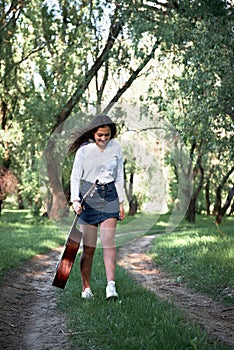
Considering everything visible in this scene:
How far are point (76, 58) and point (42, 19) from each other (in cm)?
273

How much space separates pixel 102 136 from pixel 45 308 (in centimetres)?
218

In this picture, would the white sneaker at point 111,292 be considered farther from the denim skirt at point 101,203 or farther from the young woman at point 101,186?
the denim skirt at point 101,203

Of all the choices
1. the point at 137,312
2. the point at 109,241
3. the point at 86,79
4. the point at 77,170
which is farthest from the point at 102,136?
the point at 86,79

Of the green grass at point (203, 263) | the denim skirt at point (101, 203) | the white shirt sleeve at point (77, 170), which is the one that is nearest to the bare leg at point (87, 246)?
the denim skirt at point (101, 203)

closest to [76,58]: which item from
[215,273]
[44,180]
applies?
[44,180]

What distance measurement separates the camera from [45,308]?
6031 millimetres

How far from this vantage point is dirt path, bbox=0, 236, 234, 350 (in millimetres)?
4617

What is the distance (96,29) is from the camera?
20.4 meters

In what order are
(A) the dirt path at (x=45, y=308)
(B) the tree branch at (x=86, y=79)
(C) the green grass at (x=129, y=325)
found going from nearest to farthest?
(C) the green grass at (x=129, y=325) < (A) the dirt path at (x=45, y=308) < (B) the tree branch at (x=86, y=79)

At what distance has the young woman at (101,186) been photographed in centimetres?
611

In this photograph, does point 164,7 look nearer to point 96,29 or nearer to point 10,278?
point 96,29

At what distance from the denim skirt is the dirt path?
3.99 feet

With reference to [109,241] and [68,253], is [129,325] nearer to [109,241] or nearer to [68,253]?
[109,241]

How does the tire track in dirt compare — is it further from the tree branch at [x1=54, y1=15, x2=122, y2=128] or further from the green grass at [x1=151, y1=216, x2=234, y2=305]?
the tree branch at [x1=54, y1=15, x2=122, y2=128]
